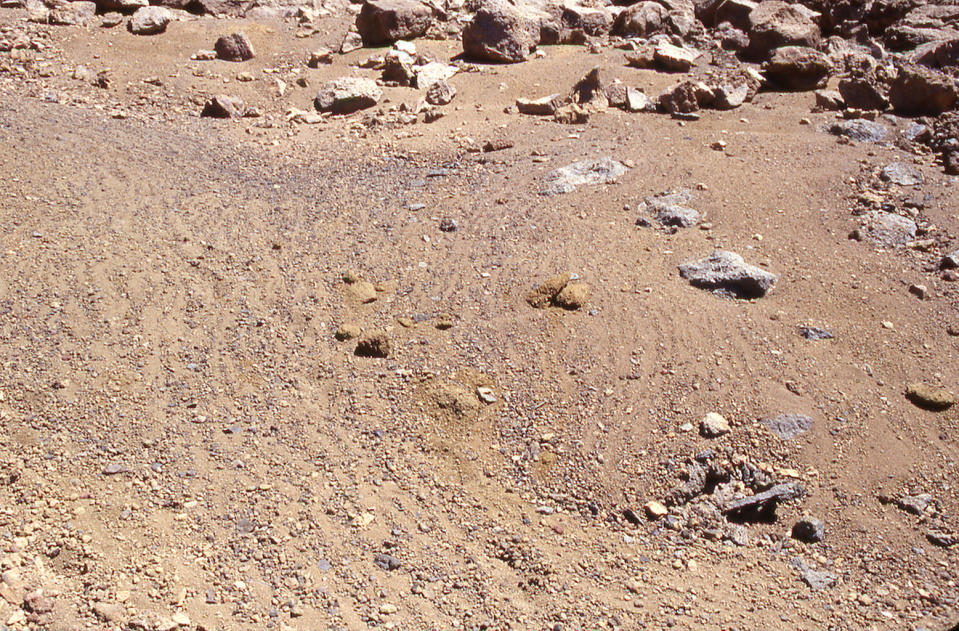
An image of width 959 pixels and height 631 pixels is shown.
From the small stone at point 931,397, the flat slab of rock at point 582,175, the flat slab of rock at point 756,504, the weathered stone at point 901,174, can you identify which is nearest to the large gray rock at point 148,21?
the flat slab of rock at point 582,175

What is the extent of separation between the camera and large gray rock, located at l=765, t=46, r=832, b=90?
9242mm

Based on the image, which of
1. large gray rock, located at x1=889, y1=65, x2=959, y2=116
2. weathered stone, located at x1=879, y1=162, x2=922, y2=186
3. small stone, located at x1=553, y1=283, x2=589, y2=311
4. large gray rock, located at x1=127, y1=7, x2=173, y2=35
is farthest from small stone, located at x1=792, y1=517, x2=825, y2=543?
large gray rock, located at x1=127, y1=7, x2=173, y2=35

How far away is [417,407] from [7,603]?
2.26 meters

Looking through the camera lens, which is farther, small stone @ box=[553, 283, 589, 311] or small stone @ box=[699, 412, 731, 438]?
small stone @ box=[553, 283, 589, 311]

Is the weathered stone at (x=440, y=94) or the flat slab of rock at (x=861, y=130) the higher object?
the flat slab of rock at (x=861, y=130)

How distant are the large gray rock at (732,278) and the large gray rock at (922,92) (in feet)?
13.4

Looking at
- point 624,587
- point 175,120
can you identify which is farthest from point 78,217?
point 624,587

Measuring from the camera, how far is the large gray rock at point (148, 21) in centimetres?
1036

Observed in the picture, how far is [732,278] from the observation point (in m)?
5.73

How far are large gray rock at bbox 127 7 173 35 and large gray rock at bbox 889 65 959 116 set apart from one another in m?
8.76

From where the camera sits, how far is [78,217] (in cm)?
629

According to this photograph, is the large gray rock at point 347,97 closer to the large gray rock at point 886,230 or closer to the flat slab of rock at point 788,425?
the large gray rock at point 886,230

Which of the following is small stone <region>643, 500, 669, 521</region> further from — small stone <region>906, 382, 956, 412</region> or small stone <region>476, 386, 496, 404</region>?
small stone <region>906, 382, 956, 412</region>

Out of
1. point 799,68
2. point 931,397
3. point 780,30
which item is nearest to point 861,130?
point 799,68
